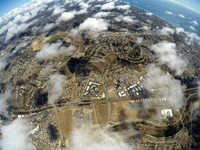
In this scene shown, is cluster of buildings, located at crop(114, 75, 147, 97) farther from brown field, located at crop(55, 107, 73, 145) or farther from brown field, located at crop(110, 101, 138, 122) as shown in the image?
brown field, located at crop(55, 107, 73, 145)

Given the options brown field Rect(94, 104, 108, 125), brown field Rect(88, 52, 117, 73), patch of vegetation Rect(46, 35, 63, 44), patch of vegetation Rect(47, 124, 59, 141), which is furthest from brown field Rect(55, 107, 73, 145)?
patch of vegetation Rect(46, 35, 63, 44)

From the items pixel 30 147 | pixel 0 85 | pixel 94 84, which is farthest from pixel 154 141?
pixel 0 85

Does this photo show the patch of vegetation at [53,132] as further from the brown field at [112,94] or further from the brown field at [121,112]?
the brown field at [112,94]

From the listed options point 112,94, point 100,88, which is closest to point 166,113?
point 112,94

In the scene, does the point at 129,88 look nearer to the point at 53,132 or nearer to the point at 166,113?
the point at 166,113

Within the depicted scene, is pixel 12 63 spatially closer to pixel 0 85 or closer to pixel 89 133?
pixel 0 85
